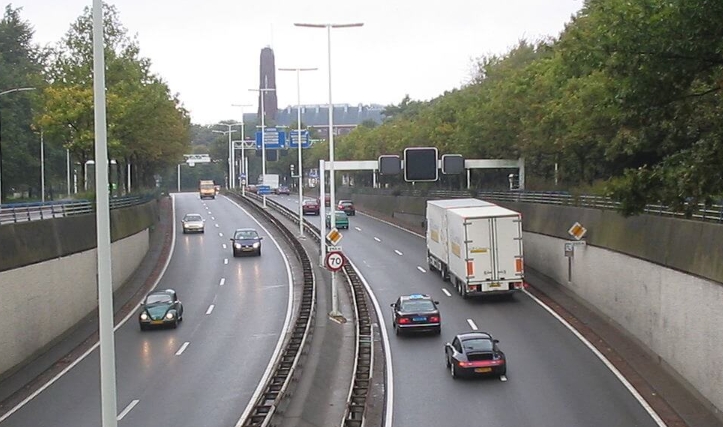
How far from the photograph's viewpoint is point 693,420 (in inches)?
906

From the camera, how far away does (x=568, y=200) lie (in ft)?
155

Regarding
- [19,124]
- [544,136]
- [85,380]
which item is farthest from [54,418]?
[19,124]

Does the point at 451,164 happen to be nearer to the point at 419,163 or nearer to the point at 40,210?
the point at 419,163

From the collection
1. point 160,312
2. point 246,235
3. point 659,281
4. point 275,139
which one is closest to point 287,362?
point 160,312

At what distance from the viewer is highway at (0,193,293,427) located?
80.9ft

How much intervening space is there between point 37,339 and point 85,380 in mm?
3981

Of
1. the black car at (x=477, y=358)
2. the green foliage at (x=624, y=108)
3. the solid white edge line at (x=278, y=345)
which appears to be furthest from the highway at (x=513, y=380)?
the green foliage at (x=624, y=108)

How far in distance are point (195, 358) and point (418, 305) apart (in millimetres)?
9195

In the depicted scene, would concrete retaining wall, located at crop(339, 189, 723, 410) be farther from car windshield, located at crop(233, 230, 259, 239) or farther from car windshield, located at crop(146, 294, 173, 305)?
car windshield, located at crop(233, 230, 259, 239)

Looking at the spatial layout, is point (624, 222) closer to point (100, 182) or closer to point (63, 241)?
point (63, 241)

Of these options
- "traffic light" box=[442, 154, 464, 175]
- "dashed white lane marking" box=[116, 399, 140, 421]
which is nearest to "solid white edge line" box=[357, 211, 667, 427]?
"traffic light" box=[442, 154, 464, 175]

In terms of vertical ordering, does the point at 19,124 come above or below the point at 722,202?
above

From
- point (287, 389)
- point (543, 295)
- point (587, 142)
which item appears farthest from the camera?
point (587, 142)

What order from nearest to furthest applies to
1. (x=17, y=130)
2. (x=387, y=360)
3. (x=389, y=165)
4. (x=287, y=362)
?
(x=287, y=362) < (x=387, y=360) < (x=389, y=165) < (x=17, y=130)
